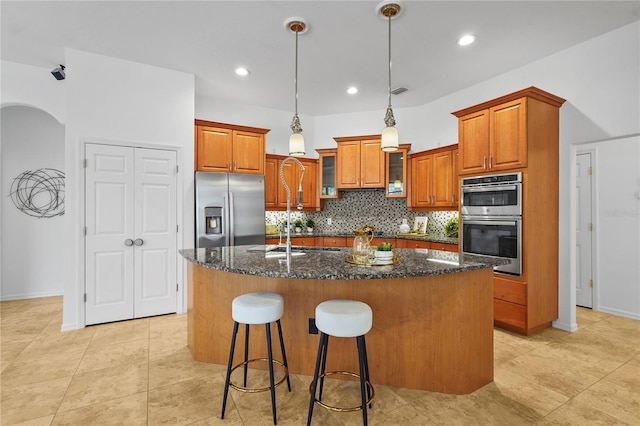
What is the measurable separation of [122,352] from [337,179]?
3.84 m

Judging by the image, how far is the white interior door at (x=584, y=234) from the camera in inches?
167

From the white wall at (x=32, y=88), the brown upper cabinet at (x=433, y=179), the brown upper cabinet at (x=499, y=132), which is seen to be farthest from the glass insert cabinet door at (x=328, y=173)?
the white wall at (x=32, y=88)

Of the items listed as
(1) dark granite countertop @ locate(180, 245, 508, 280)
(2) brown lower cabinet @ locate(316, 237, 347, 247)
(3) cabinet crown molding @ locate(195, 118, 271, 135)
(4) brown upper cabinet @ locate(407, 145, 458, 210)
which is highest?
(3) cabinet crown molding @ locate(195, 118, 271, 135)

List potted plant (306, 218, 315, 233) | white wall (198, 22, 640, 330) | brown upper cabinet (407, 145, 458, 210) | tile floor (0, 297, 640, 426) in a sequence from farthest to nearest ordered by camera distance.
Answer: potted plant (306, 218, 315, 233), brown upper cabinet (407, 145, 458, 210), white wall (198, 22, 640, 330), tile floor (0, 297, 640, 426)

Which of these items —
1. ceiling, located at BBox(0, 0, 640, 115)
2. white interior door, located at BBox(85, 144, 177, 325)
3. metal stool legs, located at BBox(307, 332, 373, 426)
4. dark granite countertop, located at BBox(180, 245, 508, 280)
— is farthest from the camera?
white interior door, located at BBox(85, 144, 177, 325)

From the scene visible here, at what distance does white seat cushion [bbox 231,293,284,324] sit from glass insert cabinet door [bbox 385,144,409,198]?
3587 millimetres

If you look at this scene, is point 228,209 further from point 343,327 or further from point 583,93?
point 583,93

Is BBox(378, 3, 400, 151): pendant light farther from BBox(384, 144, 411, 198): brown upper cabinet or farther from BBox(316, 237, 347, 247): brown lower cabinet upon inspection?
BBox(316, 237, 347, 247): brown lower cabinet

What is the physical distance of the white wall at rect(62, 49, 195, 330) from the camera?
3.52 m

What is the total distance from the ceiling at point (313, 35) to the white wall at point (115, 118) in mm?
182

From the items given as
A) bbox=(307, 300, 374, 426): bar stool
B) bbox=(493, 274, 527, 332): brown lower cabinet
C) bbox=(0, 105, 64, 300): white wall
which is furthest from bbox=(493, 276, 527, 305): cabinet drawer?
bbox=(0, 105, 64, 300): white wall

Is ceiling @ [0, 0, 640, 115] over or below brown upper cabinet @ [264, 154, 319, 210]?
over

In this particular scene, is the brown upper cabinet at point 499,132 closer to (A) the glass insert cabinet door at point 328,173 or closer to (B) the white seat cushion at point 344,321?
(A) the glass insert cabinet door at point 328,173

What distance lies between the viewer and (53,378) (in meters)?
2.45
